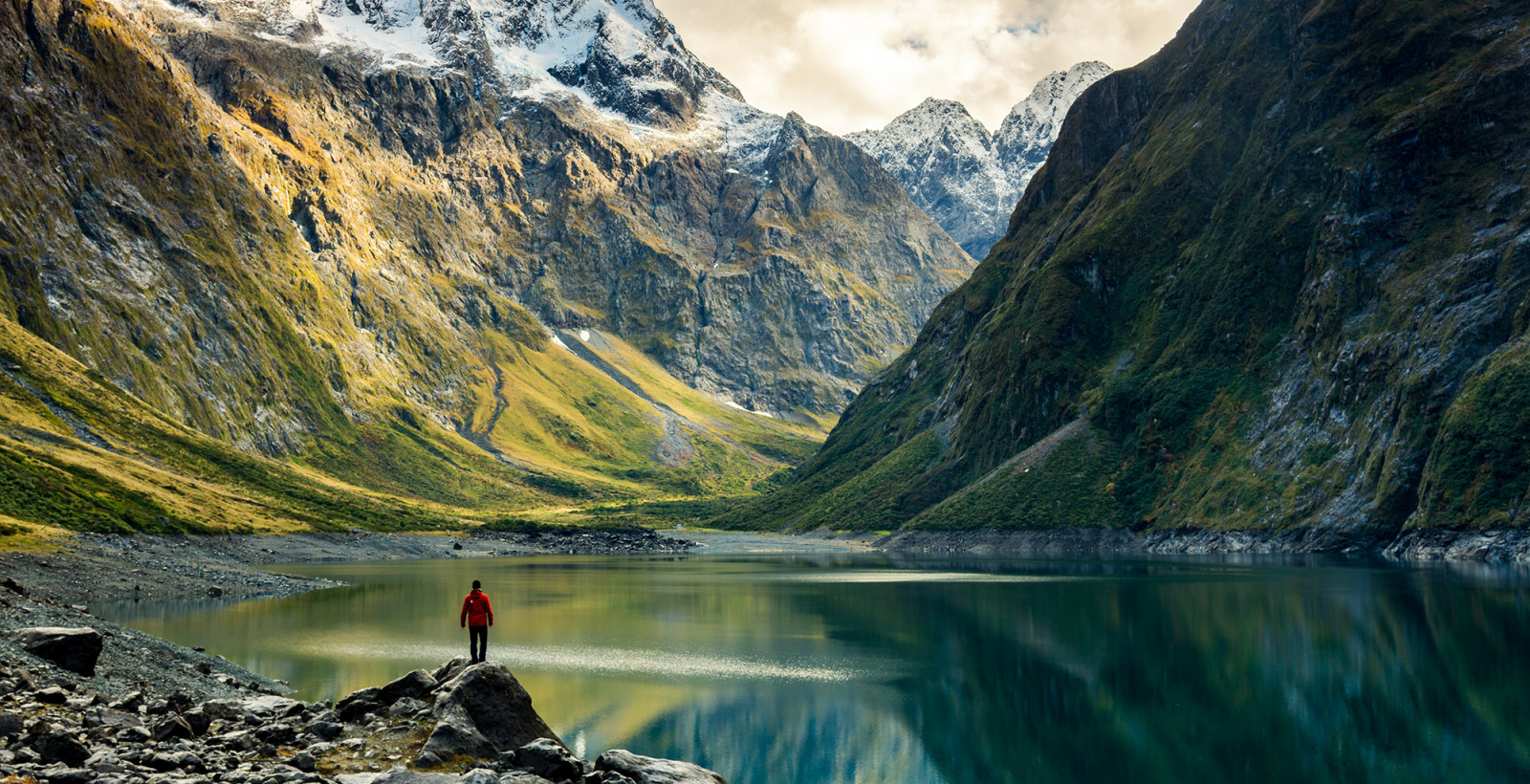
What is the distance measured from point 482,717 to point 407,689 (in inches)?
181

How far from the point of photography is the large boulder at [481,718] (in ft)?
86.0

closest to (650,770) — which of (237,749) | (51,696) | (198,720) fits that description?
(237,749)

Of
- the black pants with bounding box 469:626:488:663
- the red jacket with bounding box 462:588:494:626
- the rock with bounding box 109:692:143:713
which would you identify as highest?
the red jacket with bounding box 462:588:494:626

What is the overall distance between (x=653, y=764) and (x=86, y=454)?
170 m

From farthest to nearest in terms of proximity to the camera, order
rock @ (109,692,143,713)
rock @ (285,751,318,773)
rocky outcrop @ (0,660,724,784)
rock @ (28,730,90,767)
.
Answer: rock @ (109,692,143,713) < rock @ (285,751,318,773) < rocky outcrop @ (0,660,724,784) < rock @ (28,730,90,767)

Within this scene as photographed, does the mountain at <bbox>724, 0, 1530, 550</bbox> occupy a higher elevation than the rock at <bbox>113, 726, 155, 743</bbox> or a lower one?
higher

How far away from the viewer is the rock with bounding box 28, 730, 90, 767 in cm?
2197

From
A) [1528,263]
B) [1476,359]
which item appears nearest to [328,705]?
[1476,359]

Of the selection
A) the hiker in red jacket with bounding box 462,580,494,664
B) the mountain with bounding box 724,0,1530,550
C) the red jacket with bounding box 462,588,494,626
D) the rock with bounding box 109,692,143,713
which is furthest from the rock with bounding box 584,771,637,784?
the mountain with bounding box 724,0,1530,550

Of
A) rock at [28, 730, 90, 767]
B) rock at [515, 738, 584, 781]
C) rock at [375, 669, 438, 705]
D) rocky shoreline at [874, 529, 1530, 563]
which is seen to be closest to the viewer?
rock at [28, 730, 90, 767]

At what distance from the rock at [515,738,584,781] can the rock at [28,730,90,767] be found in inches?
406

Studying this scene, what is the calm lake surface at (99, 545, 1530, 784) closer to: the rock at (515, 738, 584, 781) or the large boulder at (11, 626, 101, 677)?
the rock at (515, 738, 584, 781)

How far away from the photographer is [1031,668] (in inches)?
1965

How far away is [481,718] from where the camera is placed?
28078mm
